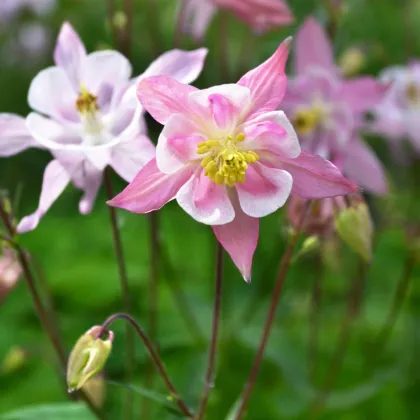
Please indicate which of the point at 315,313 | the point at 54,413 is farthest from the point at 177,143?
the point at 315,313

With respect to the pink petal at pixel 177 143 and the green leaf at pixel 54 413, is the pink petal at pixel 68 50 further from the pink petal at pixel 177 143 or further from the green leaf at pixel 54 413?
the green leaf at pixel 54 413

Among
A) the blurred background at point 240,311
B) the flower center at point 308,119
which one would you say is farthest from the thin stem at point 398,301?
the flower center at point 308,119

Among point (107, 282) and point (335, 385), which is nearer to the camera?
point (335, 385)

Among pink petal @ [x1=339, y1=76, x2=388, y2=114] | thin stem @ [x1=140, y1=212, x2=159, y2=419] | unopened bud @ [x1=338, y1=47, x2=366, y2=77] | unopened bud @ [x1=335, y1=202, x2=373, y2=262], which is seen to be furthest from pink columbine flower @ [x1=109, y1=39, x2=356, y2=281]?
unopened bud @ [x1=338, y1=47, x2=366, y2=77]

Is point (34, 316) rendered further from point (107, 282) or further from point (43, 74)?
point (43, 74)

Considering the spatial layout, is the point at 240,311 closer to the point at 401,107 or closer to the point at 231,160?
the point at 401,107

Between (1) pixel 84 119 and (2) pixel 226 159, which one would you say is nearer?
(2) pixel 226 159

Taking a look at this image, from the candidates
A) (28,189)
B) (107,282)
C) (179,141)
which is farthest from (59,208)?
(179,141)
